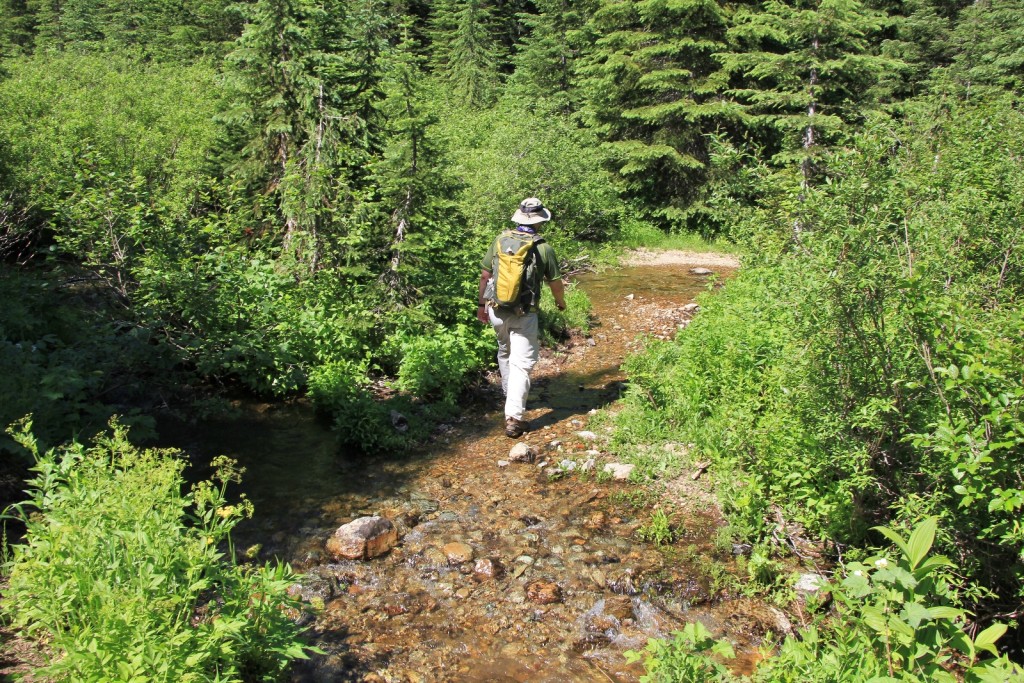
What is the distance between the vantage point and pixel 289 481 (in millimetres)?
6188

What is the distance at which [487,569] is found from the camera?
497 centimetres

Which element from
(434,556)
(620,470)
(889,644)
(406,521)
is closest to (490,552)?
(434,556)

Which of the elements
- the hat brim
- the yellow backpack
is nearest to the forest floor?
the yellow backpack

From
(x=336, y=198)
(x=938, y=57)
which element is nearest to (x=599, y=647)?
(x=336, y=198)

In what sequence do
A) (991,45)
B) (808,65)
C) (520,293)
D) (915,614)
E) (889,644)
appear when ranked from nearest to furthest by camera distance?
1. (915,614)
2. (889,644)
3. (520,293)
4. (808,65)
5. (991,45)

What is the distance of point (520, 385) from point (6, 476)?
181 inches

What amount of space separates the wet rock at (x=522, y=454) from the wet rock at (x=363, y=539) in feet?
5.81

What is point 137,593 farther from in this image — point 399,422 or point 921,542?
point 399,422

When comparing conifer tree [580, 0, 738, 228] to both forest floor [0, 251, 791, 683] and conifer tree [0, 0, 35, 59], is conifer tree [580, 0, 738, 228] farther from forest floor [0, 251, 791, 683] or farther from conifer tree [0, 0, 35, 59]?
conifer tree [0, 0, 35, 59]

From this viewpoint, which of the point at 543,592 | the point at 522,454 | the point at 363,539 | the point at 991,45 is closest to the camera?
the point at 543,592

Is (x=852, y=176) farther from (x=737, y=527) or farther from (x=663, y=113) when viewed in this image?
(x=663, y=113)

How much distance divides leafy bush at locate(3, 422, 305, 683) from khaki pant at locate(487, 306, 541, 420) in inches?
165

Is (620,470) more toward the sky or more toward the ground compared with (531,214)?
more toward the ground

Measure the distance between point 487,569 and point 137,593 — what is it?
Result: 8.57ft
